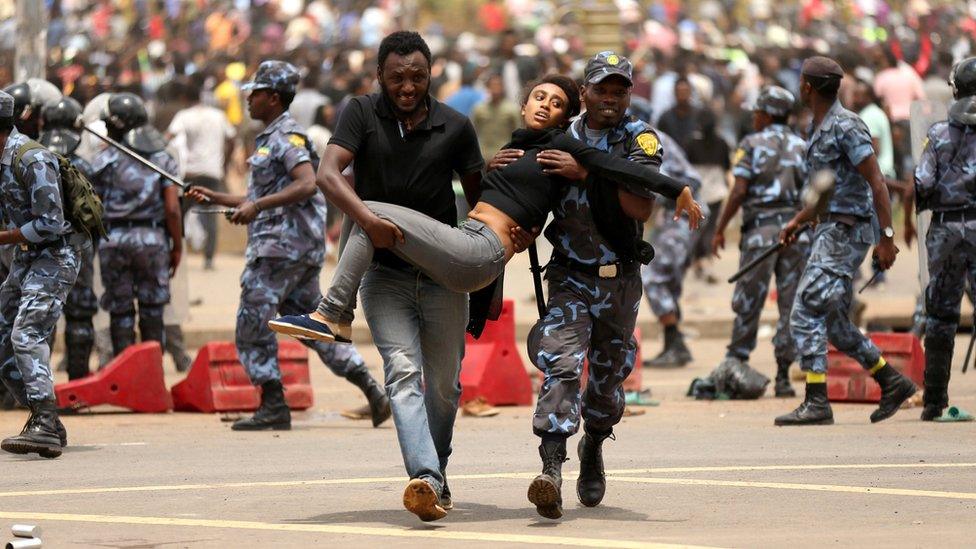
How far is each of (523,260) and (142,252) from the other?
10.7m

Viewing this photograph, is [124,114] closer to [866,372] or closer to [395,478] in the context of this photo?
[395,478]

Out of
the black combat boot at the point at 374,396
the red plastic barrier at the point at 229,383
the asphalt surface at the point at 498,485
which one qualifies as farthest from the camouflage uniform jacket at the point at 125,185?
the black combat boot at the point at 374,396

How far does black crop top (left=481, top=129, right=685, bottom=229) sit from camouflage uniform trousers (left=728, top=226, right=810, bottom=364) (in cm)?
583

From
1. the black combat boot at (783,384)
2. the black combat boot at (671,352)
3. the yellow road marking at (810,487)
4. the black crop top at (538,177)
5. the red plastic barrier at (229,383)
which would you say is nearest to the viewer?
the black crop top at (538,177)

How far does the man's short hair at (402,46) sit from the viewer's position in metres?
8.23

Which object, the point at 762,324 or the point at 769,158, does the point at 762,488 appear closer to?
the point at 769,158

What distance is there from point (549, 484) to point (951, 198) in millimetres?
4497

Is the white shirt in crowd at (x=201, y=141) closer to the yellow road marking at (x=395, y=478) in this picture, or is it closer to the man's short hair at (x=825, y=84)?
the man's short hair at (x=825, y=84)

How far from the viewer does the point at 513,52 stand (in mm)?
26422

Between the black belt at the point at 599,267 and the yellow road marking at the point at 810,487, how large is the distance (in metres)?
1.35

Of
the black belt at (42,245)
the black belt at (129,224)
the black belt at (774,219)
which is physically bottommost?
the black belt at (129,224)

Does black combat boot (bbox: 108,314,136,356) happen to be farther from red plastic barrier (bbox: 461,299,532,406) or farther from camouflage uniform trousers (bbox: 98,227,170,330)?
red plastic barrier (bbox: 461,299,532,406)

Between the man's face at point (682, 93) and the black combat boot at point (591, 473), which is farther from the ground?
the man's face at point (682, 93)

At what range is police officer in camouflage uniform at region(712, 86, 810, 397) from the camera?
45.9ft
